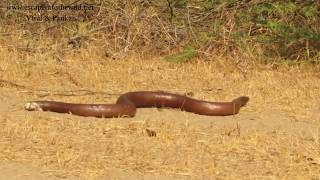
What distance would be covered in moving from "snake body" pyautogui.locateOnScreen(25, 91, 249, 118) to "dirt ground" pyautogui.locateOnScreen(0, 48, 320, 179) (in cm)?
9

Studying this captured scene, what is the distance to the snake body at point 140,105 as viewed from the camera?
5.85 m

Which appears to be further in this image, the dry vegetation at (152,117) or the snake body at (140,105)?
the snake body at (140,105)

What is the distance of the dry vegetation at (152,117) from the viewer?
449 centimetres

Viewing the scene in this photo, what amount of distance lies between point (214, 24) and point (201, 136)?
4.41 meters

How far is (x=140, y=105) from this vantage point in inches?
252

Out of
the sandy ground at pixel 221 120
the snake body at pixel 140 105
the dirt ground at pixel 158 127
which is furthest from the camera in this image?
the snake body at pixel 140 105

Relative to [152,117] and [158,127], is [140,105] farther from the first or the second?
[158,127]

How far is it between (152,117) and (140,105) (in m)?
0.40

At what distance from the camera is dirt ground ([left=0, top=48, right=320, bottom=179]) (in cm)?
440

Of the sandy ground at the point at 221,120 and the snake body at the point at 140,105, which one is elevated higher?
the snake body at the point at 140,105

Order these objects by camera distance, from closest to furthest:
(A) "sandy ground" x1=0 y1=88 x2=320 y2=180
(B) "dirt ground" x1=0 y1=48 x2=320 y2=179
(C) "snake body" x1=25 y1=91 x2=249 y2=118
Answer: (B) "dirt ground" x1=0 y1=48 x2=320 y2=179
(A) "sandy ground" x1=0 y1=88 x2=320 y2=180
(C) "snake body" x1=25 y1=91 x2=249 y2=118

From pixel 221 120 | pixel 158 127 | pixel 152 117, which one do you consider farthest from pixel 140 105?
pixel 158 127

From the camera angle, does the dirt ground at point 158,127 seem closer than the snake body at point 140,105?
Yes

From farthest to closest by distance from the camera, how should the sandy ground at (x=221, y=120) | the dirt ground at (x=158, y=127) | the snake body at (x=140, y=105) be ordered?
the snake body at (x=140, y=105) → the sandy ground at (x=221, y=120) → the dirt ground at (x=158, y=127)
